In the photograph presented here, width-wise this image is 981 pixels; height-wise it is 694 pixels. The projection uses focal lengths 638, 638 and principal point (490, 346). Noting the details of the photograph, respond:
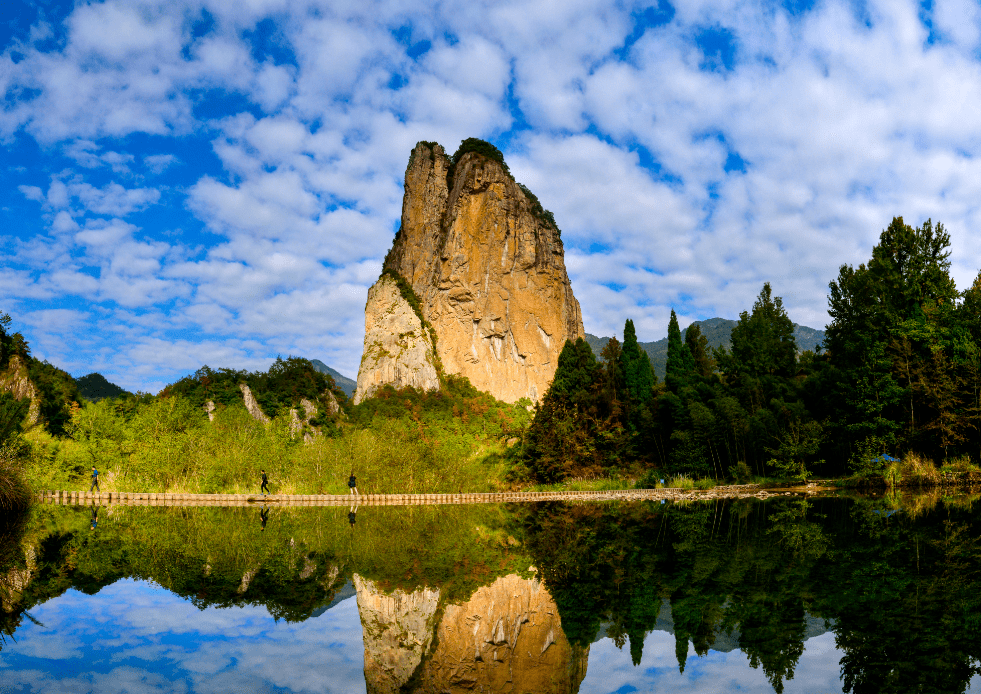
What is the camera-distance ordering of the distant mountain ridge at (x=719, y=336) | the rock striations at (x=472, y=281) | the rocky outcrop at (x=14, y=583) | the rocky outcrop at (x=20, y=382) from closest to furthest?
the rocky outcrop at (x=14, y=583) < the rocky outcrop at (x=20, y=382) < the rock striations at (x=472, y=281) < the distant mountain ridge at (x=719, y=336)

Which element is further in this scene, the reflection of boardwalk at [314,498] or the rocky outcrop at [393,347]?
the rocky outcrop at [393,347]

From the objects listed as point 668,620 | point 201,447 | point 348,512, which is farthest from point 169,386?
point 668,620

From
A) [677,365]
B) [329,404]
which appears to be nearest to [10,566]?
[677,365]

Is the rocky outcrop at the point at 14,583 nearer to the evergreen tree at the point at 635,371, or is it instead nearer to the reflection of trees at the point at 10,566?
the reflection of trees at the point at 10,566

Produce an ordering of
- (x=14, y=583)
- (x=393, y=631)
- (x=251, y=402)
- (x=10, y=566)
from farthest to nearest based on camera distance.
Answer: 1. (x=251, y=402)
2. (x=10, y=566)
3. (x=14, y=583)
4. (x=393, y=631)

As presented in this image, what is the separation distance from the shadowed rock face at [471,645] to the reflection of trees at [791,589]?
13.1 inches

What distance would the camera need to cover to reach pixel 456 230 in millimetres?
77438

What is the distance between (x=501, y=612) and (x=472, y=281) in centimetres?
7148

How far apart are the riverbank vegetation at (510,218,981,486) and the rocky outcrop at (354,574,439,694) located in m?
23.5

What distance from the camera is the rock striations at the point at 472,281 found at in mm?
76688

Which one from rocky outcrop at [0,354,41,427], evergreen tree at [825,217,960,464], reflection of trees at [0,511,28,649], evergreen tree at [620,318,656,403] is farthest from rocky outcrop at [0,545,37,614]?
rocky outcrop at [0,354,41,427]

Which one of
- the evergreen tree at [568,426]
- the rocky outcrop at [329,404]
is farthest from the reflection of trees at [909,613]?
the rocky outcrop at [329,404]

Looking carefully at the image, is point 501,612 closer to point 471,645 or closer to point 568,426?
point 471,645

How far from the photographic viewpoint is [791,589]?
6844 millimetres
